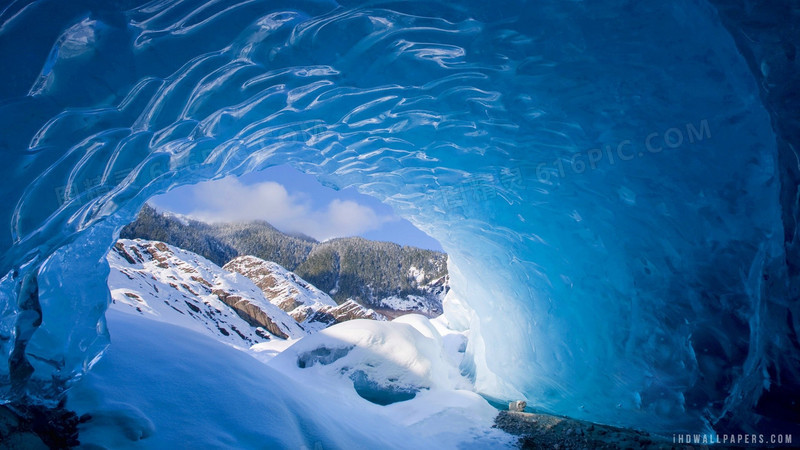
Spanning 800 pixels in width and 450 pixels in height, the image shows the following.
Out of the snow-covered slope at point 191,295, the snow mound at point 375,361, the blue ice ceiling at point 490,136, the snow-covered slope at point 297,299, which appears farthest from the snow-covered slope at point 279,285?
the blue ice ceiling at point 490,136

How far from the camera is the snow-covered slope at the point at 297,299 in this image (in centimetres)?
3850

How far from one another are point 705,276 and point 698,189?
0.95 meters

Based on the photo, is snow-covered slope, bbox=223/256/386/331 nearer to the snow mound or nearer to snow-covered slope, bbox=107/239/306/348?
snow-covered slope, bbox=107/239/306/348

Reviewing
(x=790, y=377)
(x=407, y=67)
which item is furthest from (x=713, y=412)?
(x=407, y=67)

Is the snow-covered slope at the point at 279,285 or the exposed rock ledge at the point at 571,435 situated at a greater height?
the exposed rock ledge at the point at 571,435

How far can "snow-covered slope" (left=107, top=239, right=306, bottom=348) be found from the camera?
851 inches

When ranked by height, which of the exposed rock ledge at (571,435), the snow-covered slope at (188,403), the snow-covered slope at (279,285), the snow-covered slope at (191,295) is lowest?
the snow-covered slope at (279,285)

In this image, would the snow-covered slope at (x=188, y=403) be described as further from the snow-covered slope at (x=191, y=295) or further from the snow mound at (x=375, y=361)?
the snow-covered slope at (x=191, y=295)

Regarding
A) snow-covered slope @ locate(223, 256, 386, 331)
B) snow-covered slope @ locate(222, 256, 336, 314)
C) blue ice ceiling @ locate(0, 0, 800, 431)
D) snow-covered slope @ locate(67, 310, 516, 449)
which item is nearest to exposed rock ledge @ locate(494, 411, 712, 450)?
blue ice ceiling @ locate(0, 0, 800, 431)

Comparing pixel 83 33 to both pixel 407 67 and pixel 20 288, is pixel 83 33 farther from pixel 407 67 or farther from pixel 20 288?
pixel 407 67

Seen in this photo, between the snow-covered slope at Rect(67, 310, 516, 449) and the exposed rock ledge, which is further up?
the snow-covered slope at Rect(67, 310, 516, 449)

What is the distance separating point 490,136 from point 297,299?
41117 mm

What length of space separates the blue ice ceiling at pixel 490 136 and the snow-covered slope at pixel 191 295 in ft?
57.5

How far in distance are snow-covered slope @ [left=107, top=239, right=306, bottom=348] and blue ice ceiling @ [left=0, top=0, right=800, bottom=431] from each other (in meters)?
17.5
